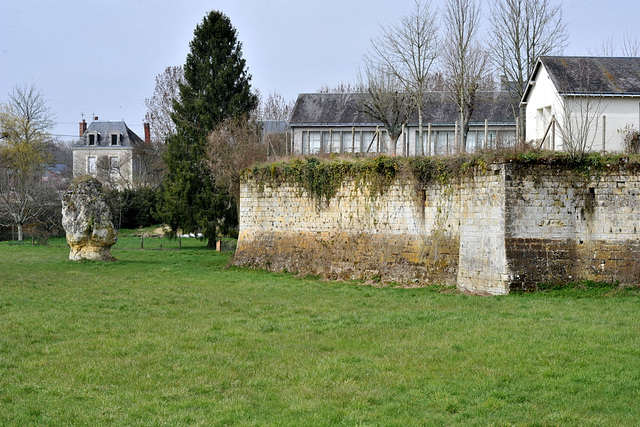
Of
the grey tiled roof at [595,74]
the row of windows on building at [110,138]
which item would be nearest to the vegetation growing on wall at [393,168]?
the grey tiled roof at [595,74]

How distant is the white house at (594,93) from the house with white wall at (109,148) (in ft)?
126

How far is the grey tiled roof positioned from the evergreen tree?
14.2 meters

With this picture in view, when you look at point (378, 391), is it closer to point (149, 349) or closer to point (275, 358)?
point (275, 358)

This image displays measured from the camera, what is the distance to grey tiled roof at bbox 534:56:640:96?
2098 centimetres

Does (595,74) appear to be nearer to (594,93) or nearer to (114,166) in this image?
(594,93)

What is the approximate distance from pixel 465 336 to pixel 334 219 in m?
9.50

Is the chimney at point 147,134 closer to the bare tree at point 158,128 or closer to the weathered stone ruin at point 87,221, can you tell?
the bare tree at point 158,128

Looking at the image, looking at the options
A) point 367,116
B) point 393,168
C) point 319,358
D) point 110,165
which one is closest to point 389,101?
point 367,116

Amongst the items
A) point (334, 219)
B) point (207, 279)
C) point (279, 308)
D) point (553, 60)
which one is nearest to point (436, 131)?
point (553, 60)

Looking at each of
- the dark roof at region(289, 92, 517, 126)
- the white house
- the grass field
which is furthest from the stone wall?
the dark roof at region(289, 92, 517, 126)

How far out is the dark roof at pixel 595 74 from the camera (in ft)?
68.8

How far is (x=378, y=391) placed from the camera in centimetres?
751

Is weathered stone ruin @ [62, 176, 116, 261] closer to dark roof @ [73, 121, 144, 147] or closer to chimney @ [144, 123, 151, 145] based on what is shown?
chimney @ [144, 123, 151, 145]

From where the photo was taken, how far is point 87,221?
23812 millimetres
